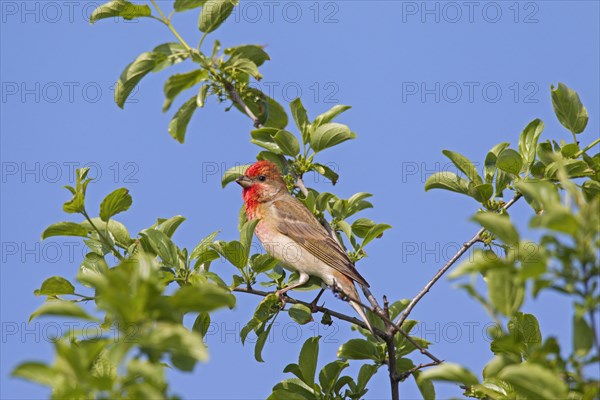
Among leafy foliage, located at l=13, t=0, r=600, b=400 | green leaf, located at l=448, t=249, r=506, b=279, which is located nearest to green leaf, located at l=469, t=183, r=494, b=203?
leafy foliage, located at l=13, t=0, r=600, b=400

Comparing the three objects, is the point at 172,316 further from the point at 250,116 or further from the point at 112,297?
the point at 250,116

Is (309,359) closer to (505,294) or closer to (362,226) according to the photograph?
(362,226)

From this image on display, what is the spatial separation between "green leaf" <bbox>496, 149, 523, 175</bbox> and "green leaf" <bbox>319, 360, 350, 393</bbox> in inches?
61.9

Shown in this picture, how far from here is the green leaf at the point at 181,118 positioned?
561 centimetres

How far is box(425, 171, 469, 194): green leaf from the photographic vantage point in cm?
550

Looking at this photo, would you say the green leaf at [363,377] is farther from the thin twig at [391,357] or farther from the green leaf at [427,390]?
the green leaf at [427,390]

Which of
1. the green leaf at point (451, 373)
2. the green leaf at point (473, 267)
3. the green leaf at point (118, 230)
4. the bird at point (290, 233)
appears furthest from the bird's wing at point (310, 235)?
the green leaf at point (473, 267)

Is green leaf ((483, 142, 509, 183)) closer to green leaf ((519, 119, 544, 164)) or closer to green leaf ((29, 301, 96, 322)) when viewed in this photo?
green leaf ((519, 119, 544, 164))

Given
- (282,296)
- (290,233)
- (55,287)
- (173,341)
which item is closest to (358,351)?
(282,296)

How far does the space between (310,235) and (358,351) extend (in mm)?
2487

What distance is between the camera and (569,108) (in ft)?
17.7

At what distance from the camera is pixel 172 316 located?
2.37 m

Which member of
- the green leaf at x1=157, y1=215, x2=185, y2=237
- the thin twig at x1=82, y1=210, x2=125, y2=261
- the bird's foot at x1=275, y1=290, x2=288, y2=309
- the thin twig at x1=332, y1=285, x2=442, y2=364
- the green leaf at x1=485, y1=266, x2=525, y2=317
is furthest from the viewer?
the bird's foot at x1=275, y1=290, x2=288, y2=309

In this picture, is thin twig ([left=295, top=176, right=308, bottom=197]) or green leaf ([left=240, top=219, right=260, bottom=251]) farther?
thin twig ([left=295, top=176, right=308, bottom=197])
